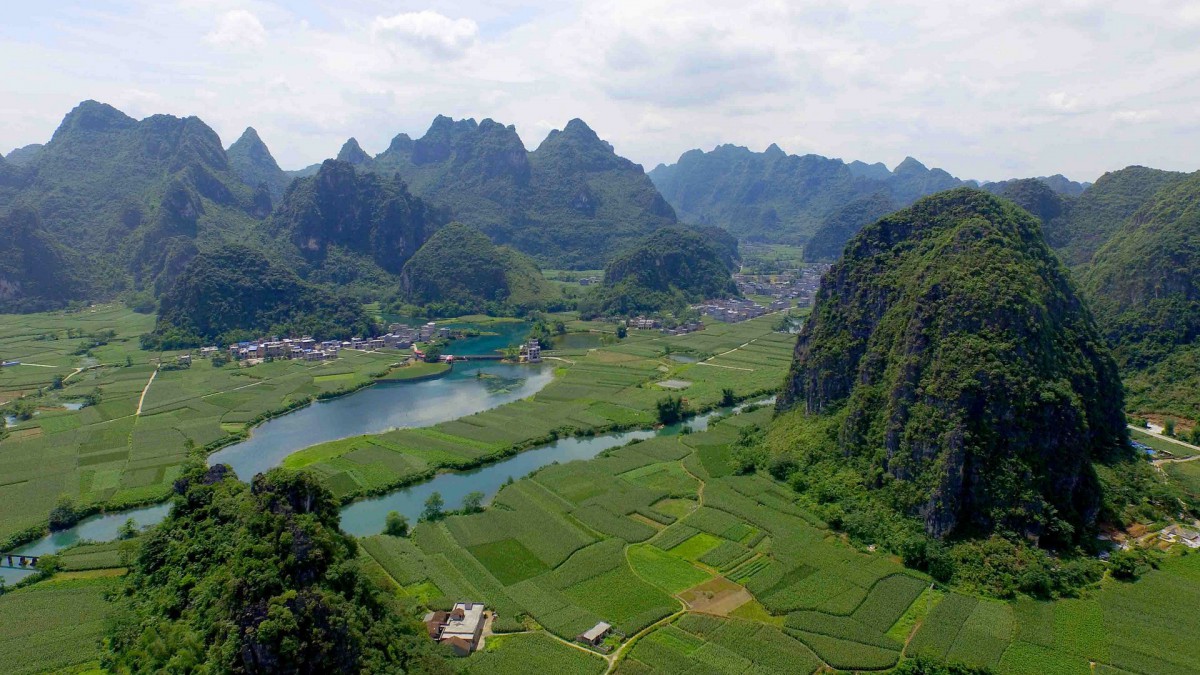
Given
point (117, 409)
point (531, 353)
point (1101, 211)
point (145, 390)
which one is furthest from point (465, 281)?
point (1101, 211)

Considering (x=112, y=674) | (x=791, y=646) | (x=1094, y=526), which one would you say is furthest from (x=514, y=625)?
(x=1094, y=526)

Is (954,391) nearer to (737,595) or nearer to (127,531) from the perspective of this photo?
(737,595)

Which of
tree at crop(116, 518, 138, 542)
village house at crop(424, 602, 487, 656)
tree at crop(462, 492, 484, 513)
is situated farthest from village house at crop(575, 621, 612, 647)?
tree at crop(116, 518, 138, 542)

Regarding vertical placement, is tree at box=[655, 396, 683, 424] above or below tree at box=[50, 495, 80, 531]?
above

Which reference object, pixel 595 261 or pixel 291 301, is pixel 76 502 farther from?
pixel 595 261

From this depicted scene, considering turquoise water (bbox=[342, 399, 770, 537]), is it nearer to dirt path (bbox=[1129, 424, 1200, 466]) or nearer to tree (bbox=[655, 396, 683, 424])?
tree (bbox=[655, 396, 683, 424])

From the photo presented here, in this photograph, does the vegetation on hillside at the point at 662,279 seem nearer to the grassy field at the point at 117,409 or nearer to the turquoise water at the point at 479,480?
the grassy field at the point at 117,409
